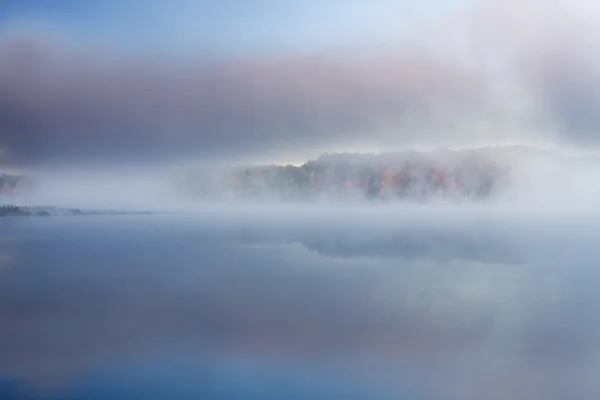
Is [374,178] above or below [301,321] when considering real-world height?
above

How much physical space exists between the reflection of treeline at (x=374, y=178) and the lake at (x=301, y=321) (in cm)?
87

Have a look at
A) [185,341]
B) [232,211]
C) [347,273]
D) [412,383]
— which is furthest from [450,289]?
[232,211]

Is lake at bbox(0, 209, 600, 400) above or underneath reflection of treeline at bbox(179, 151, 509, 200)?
underneath

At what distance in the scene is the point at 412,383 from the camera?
3.41 metres

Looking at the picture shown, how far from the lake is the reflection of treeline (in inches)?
34.3

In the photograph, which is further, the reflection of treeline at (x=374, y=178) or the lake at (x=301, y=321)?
the reflection of treeline at (x=374, y=178)

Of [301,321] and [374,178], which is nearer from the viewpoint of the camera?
[301,321]

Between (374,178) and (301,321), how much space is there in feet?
13.2

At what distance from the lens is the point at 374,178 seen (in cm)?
A: 800

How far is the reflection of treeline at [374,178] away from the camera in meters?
7.39

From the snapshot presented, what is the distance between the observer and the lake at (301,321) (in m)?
3.43

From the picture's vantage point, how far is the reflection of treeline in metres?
7.39

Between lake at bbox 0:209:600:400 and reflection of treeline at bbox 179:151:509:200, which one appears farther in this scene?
reflection of treeline at bbox 179:151:509:200

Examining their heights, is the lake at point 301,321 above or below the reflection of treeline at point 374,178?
below
